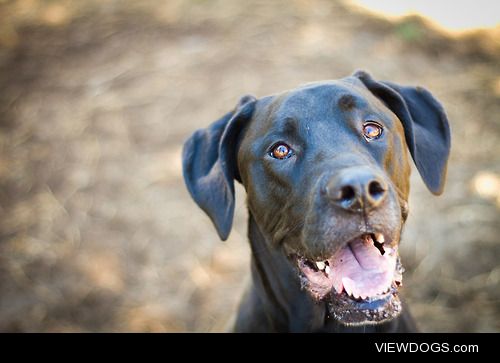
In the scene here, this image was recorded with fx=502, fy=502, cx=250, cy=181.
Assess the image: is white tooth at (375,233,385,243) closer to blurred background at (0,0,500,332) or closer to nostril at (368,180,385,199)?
nostril at (368,180,385,199)

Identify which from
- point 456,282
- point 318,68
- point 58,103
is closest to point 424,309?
point 456,282

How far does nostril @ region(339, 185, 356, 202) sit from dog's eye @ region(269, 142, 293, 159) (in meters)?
0.57

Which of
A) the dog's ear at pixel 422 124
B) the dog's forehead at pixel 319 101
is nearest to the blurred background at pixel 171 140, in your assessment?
the dog's ear at pixel 422 124

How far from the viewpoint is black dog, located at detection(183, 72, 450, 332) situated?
96.2 inches

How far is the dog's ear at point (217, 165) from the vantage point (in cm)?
311

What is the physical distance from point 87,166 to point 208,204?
3.78 metres

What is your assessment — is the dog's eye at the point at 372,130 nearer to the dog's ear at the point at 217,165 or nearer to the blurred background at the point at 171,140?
the dog's ear at the point at 217,165

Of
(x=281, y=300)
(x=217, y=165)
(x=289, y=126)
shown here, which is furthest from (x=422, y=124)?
(x=281, y=300)

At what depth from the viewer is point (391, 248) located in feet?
8.71

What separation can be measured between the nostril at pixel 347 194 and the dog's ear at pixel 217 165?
95 cm

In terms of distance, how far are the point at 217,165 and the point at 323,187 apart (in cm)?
93

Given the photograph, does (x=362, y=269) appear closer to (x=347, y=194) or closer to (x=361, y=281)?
(x=361, y=281)
